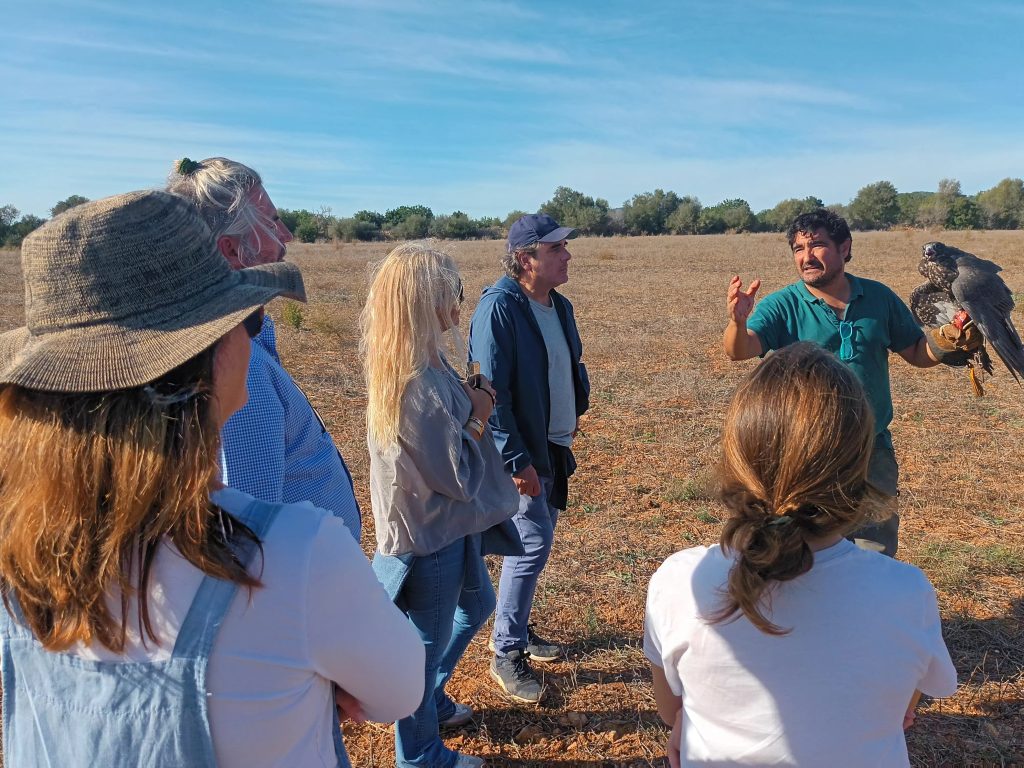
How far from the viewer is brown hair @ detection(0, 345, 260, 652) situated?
3.09 ft

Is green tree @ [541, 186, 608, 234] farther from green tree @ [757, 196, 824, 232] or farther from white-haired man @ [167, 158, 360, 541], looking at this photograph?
white-haired man @ [167, 158, 360, 541]

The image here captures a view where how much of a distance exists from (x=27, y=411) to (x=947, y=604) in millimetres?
4247

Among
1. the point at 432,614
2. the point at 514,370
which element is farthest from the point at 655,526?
the point at 432,614

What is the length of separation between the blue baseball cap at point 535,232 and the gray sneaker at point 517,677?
1886mm

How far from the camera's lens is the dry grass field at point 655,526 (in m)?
2.95

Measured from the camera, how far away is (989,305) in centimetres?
331

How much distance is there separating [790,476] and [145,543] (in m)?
1.10

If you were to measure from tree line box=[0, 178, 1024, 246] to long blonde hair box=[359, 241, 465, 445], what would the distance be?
43.0 meters

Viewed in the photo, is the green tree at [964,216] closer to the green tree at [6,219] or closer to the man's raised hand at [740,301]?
the man's raised hand at [740,301]

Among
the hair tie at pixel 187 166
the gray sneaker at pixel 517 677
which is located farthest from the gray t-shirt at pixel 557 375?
the hair tie at pixel 187 166

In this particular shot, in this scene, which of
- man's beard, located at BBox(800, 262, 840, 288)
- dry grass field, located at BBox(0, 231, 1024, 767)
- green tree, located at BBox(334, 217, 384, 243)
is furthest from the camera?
green tree, located at BBox(334, 217, 384, 243)

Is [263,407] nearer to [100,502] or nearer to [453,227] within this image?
[100,502]

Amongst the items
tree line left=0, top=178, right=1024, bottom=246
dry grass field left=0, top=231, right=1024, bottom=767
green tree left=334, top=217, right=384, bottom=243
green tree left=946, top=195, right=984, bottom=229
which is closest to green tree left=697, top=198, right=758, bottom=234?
tree line left=0, top=178, right=1024, bottom=246

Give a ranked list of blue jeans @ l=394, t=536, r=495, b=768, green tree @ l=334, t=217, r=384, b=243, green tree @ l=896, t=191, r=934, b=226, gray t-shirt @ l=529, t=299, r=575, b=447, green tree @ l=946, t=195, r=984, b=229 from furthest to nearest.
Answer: green tree @ l=334, t=217, r=384, b=243, green tree @ l=896, t=191, r=934, b=226, green tree @ l=946, t=195, r=984, b=229, gray t-shirt @ l=529, t=299, r=575, b=447, blue jeans @ l=394, t=536, r=495, b=768
